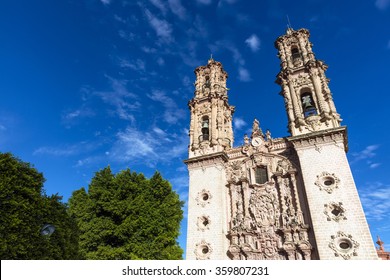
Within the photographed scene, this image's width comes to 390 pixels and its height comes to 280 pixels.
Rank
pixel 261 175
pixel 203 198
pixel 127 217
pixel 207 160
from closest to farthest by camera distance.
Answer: pixel 127 217
pixel 261 175
pixel 203 198
pixel 207 160

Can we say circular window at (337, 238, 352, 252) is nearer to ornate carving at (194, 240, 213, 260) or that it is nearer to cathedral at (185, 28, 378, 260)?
cathedral at (185, 28, 378, 260)

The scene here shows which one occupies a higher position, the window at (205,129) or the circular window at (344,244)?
the window at (205,129)

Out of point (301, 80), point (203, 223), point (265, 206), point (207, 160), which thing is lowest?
point (203, 223)

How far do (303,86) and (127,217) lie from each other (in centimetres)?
1800

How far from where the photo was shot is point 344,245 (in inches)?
640

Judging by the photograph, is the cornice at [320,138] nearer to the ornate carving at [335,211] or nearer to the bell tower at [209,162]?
the ornate carving at [335,211]

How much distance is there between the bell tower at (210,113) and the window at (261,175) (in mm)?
3683

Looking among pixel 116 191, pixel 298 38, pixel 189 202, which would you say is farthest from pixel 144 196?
pixel 298 38

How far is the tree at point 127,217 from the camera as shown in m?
19.2

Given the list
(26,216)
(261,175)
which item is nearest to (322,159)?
(261,175)

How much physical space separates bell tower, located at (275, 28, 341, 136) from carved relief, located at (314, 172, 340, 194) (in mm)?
3904

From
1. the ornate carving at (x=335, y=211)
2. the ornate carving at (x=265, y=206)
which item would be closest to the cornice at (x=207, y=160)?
the ornate carving at (x=265, y=206)

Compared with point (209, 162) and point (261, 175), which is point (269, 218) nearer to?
point (261, 175)
